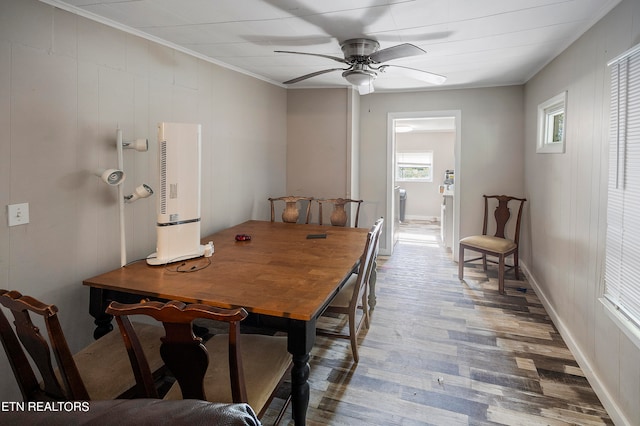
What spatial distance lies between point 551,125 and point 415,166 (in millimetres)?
5413

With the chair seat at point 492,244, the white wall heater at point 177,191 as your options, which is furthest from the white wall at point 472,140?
the white wall heater at point 177,191

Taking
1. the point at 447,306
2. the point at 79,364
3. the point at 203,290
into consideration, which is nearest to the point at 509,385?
the point at 447,306

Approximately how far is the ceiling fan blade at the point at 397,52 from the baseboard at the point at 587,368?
2204mm

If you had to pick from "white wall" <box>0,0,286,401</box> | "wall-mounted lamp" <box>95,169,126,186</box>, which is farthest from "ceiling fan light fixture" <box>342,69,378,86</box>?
"wall-mounted lamp" <box>95,169,126,186</box>

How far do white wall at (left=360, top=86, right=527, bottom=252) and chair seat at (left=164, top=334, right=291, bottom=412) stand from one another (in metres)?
3.55

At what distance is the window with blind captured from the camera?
878 centimetres

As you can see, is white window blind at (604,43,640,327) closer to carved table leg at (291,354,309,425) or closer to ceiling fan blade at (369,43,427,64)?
ceiling fan blade at (369,43,427,64)

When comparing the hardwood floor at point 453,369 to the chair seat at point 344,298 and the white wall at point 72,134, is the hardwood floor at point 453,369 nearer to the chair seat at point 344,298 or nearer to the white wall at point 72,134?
the chair seat at point 344,298

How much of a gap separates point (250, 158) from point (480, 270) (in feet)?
10.2

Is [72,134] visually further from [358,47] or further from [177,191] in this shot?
[358,47]

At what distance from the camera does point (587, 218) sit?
2342 mm

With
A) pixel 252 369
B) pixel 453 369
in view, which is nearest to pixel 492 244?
pixel 453 369

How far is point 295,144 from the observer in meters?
4.78

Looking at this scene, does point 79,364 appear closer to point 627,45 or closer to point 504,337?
point 504,337
